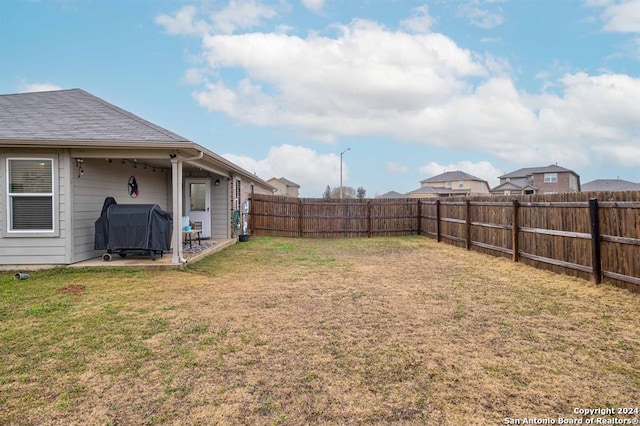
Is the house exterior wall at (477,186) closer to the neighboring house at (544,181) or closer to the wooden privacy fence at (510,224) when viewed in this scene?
the neighboring house at (544,181)

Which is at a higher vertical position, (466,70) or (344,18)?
(344,18)

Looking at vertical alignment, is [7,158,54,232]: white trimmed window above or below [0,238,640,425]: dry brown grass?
above

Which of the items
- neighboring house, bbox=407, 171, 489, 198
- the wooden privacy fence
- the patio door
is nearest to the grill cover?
the patio door

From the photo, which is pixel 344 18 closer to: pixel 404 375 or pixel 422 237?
pixel 422 237

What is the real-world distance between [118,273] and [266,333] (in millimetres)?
4548

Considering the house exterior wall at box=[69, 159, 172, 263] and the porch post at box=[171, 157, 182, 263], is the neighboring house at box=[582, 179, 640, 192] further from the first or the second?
the house exterior wall at box=[69, 159, 172, 263]

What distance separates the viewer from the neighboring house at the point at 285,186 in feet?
213

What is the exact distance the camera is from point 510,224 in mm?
8898

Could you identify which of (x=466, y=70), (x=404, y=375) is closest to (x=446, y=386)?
(x=404, y=375)

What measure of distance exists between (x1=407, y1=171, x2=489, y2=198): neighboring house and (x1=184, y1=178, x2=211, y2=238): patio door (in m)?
43.5

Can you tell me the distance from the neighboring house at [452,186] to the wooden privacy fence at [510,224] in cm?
3830

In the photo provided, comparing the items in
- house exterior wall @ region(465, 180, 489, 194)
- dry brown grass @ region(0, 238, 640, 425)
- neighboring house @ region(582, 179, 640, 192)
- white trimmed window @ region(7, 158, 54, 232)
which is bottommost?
dry brown grass @ region(0, 238, 640, 425)

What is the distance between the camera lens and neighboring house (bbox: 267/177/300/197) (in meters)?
65.0

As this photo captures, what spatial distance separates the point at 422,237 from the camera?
49.9 feet
